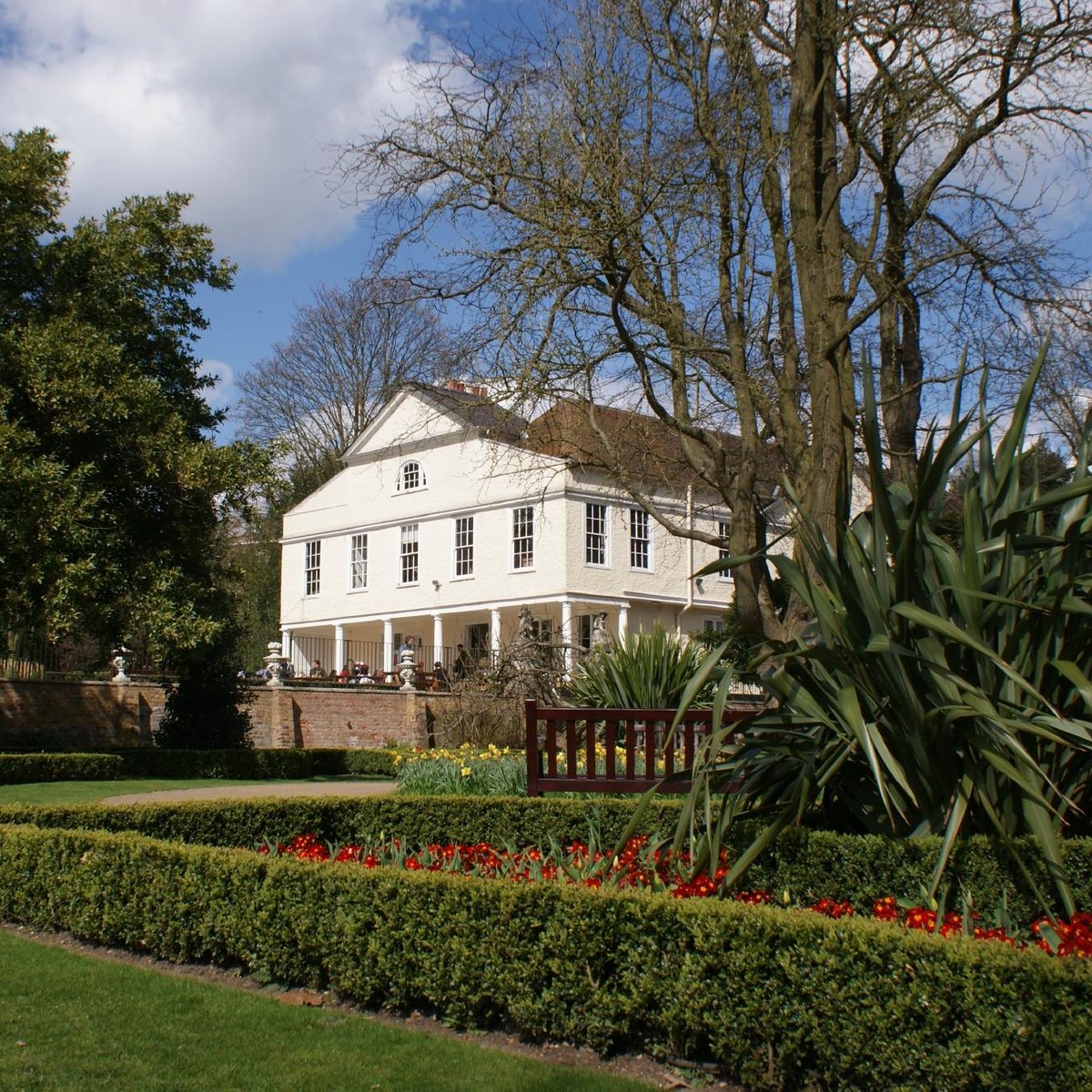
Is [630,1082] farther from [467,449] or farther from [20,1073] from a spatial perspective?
[467,449]

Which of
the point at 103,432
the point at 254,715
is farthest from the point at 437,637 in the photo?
the point at 103,432

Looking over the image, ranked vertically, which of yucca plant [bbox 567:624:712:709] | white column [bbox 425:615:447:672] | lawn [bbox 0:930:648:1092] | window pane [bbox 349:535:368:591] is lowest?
lawn [bbox 0:930:648:1092]

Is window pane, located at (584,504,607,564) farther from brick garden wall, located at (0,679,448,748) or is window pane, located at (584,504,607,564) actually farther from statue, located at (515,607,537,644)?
statue, located at (515,607,537,644)

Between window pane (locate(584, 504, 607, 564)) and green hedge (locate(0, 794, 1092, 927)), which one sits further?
window pane (locate(584, 504, 607, 564))

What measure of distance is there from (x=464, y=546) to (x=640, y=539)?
5145 mm

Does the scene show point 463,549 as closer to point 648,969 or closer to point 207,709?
point 207,709

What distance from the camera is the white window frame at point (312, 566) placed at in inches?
1577

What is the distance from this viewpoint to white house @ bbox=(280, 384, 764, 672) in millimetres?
32500

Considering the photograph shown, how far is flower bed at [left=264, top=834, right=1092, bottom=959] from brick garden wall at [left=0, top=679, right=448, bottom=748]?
1245 centimetres

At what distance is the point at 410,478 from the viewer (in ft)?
121

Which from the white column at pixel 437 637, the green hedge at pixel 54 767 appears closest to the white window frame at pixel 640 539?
the white column at pixel 437 637

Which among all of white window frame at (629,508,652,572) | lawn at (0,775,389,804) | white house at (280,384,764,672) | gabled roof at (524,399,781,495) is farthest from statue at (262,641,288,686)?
gabled roof at (524,399,781,495)

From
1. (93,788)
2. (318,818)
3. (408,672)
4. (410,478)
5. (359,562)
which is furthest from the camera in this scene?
(359,562)

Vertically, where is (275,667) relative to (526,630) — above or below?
below
